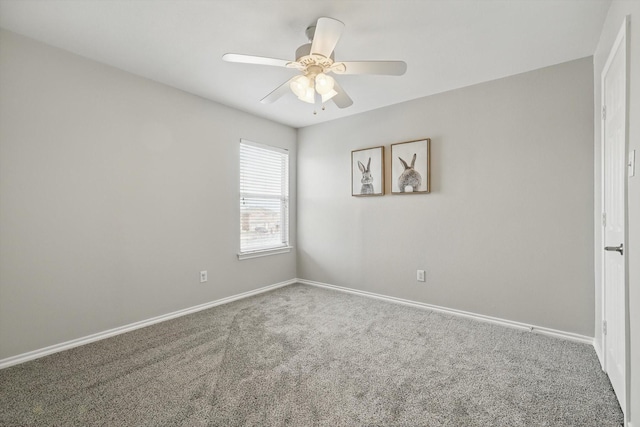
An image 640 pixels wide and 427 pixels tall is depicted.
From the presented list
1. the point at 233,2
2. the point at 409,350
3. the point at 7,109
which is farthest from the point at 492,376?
the point at 7,109

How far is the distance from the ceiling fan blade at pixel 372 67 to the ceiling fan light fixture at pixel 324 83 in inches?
2.9

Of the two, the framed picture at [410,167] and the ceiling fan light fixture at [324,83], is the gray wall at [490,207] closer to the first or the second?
the framed picture at [410,167]

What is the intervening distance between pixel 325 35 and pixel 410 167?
205 centimetres

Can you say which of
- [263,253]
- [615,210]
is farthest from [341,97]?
[263,253]

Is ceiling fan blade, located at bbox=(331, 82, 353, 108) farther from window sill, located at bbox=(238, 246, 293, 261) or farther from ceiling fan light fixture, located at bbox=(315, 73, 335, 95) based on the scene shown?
window sill, located at bbox=(238, 246, 293, 261)

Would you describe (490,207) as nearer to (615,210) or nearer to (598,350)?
(615,210)

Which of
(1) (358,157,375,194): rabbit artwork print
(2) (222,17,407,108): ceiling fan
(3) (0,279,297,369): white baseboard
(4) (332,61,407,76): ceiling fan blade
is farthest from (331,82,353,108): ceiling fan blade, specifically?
(3) (0,279,297,369): white baseboard

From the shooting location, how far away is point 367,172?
3783 millimetres

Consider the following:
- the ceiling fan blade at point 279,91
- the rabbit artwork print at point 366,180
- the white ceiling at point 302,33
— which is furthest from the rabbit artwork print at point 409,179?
the ceiling fan blade at point 279,91

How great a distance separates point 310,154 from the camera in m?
4.39

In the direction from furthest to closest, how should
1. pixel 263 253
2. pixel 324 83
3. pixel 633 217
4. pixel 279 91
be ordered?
pixel 263 253
pixel 279 91
pixel 324 83
pixel 633 217

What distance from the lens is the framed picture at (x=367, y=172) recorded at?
12.1 feet

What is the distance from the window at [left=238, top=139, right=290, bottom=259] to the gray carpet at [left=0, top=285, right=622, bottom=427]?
4.37 feet

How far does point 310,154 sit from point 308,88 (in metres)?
2.23
